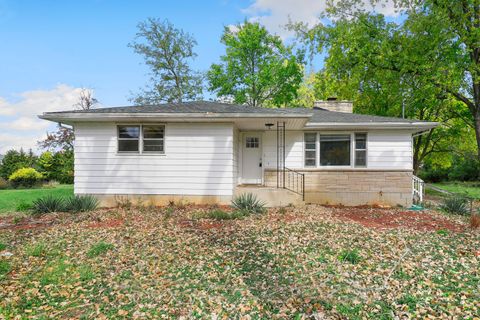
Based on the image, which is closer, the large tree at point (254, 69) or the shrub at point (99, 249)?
the shrub at point (99, 249)

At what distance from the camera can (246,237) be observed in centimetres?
577

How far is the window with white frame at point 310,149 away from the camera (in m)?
10.8

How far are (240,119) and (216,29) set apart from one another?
800 inches

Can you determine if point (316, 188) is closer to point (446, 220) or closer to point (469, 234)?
point (446, 220)

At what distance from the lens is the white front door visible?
436 inches

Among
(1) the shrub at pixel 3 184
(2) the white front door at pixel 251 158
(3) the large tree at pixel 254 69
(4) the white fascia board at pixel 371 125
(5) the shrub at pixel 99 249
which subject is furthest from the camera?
(3) the large tree at pixel 254 69

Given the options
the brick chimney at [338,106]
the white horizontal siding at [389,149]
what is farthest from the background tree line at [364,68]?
the white horizontal siding at [389,149]

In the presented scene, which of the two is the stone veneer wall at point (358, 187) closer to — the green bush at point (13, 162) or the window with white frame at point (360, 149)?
the window with white frame at point (360, 149)

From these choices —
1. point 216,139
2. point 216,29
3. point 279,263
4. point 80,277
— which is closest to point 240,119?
point 216,139

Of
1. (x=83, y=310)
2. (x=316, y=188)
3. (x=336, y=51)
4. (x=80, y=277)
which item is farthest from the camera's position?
(x=336, y=51)

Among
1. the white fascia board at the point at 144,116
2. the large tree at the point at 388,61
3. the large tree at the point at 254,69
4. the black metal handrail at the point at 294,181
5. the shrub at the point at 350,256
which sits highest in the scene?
the large tree at the point at 254,69

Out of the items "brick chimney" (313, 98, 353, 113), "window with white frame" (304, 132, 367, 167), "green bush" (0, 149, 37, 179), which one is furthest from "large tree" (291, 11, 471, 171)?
"green bush" (0, 149, 37, 179)

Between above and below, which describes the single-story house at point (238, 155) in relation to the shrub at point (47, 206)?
above

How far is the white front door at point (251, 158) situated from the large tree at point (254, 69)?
1387cm
